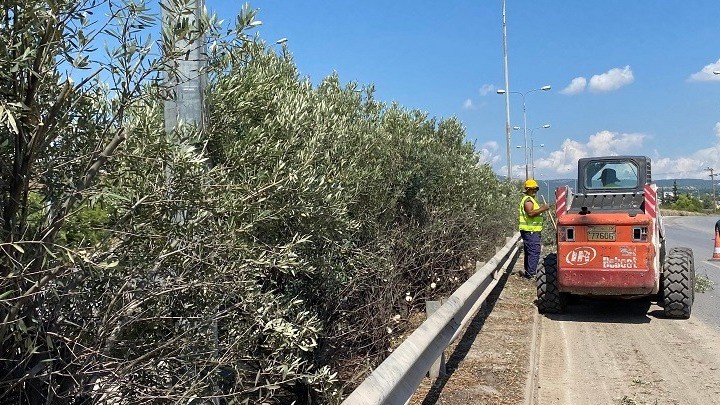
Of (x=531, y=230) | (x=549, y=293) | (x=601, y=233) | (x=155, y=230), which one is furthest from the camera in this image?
(x=531, y=230)

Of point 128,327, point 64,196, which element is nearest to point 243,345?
point 128,327

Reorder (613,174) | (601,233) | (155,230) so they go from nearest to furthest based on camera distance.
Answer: (155,230), (601,233), (613,174)

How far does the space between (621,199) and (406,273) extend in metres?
3.69

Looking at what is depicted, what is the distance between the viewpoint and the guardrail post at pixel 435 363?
4879 millimetres

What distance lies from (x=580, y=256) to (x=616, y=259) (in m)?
0.47

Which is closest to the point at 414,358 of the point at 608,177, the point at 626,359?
the point at 626,359

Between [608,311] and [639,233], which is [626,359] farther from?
[608,311]

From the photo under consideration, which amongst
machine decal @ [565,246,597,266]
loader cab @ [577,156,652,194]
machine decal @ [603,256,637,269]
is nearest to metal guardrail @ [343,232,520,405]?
machine decal @ [565,246,597,266]

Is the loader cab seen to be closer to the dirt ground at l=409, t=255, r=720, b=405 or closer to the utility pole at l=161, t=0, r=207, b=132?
the dirt ground at l=409, t=255, r=720, b=405

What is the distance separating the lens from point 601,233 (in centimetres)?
844

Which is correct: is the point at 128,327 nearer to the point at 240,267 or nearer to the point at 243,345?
the point at 240,267

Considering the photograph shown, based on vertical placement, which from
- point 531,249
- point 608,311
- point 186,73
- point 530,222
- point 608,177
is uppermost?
point 186,73

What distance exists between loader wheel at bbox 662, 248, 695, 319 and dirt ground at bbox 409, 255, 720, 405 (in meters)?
0.16

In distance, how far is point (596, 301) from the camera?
1015 centimetres
